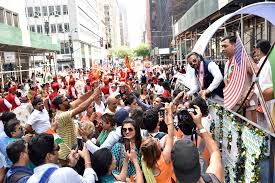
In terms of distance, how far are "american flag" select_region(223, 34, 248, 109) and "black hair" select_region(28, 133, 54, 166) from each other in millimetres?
2359

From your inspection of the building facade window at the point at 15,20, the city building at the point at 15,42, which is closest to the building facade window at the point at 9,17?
the city building at the point at 15,42

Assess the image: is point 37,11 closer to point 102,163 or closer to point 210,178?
point 102,163

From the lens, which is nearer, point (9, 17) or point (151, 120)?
point (151, 120)

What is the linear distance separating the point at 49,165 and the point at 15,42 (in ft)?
61.4

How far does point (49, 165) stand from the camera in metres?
3.29

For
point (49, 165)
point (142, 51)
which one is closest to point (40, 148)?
point (49, 165)

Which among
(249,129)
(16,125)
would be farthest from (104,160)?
(16,125)

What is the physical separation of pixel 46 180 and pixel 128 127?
1314 millimetres

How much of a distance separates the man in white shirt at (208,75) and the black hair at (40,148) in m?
2.98

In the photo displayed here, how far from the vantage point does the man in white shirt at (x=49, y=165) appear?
117 inches

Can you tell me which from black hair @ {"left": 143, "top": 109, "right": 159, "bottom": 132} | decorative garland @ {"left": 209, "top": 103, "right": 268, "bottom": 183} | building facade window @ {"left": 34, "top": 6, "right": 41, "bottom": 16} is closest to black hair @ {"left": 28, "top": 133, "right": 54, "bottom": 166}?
black hair @ {"left": 143, "top": 109, "right": 159, "bottom": 132}

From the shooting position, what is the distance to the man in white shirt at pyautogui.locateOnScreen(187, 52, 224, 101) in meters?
5.70

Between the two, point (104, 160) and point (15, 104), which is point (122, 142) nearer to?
point (104, 160)

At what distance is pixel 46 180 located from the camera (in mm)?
2984
